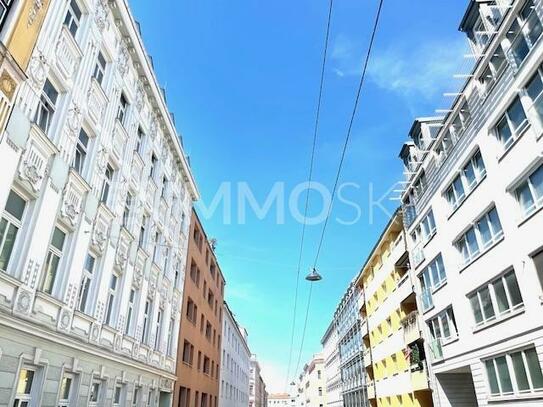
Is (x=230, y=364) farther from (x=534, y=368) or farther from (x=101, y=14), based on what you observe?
(x=101, y=14)

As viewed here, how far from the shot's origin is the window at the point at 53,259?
11.0m

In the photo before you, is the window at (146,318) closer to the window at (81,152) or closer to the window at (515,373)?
the window at (81,152)

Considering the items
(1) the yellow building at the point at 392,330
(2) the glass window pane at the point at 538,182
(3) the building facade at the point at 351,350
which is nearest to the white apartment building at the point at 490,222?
(2) the glass window pane at the point at 538,182

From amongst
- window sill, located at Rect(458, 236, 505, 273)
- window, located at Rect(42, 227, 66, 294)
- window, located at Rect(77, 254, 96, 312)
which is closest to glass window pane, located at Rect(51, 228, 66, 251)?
window, located at Rect(42, 227, 66, 294)

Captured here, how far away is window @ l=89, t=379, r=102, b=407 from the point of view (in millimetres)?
13502

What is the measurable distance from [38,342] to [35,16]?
26.8ft

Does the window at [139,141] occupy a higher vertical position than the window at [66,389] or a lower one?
higher

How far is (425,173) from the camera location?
77.8ft

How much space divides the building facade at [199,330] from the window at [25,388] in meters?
14.2

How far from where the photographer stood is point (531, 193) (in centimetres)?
1384

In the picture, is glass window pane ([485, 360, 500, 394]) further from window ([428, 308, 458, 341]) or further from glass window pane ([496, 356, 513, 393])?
window ([428, 308, 458, 341])

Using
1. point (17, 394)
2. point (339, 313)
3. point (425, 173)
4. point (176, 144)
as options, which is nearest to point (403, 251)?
point (425, 173)

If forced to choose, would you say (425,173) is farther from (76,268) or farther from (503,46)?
(76,268)

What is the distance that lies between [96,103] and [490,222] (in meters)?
15.7
